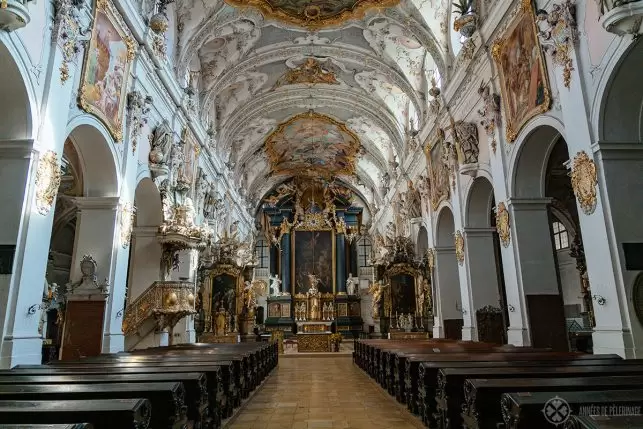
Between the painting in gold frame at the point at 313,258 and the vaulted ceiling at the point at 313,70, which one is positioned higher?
the vaulted ceiling at the point at 313,70

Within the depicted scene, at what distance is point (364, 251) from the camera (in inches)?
1179

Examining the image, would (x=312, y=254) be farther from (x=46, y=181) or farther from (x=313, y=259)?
(x=46, y=181)

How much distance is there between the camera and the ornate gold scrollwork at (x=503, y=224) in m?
9.27

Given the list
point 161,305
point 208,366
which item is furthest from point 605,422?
point 161,305

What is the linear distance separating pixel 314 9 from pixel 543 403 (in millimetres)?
13488

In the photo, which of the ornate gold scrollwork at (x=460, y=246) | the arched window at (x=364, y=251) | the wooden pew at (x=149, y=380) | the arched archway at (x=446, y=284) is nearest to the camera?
the wooden pew at (x=149, y=380)

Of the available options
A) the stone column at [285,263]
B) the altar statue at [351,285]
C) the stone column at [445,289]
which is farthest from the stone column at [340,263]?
the stone column at [445,289]

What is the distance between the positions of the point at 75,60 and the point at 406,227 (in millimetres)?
14349

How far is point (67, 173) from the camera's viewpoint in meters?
13.9

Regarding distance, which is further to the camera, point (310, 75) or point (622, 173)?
point (310, 75)

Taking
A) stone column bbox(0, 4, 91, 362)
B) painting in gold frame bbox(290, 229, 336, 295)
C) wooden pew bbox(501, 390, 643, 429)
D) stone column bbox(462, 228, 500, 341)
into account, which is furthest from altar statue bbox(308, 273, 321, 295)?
wooden pew bbox(501, 390, 643, 429)

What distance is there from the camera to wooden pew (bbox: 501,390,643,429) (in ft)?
7.67

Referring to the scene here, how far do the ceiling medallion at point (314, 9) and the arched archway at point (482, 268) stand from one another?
20.0 ft
